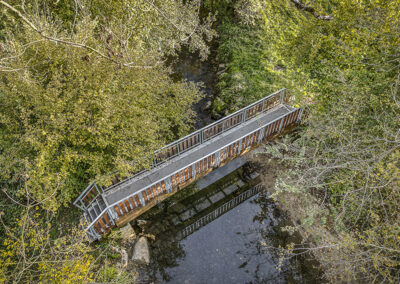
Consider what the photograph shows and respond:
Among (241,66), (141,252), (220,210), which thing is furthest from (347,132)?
(141,252)

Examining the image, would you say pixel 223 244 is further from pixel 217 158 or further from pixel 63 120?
pixel 63 120

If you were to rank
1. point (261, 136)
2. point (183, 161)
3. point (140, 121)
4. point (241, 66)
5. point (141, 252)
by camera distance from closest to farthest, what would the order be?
point (140, 121), point (141, 252), point (183, 161), point (261, 136), point (241, 66)

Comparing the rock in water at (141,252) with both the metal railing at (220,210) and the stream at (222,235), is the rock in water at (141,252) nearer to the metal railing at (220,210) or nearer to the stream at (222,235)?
the stream at (222,235)

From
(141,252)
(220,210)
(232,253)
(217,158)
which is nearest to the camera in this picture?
(141,252)

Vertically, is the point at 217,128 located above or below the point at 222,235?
above

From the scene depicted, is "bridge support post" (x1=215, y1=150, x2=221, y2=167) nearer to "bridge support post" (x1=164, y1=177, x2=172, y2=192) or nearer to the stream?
the stream
